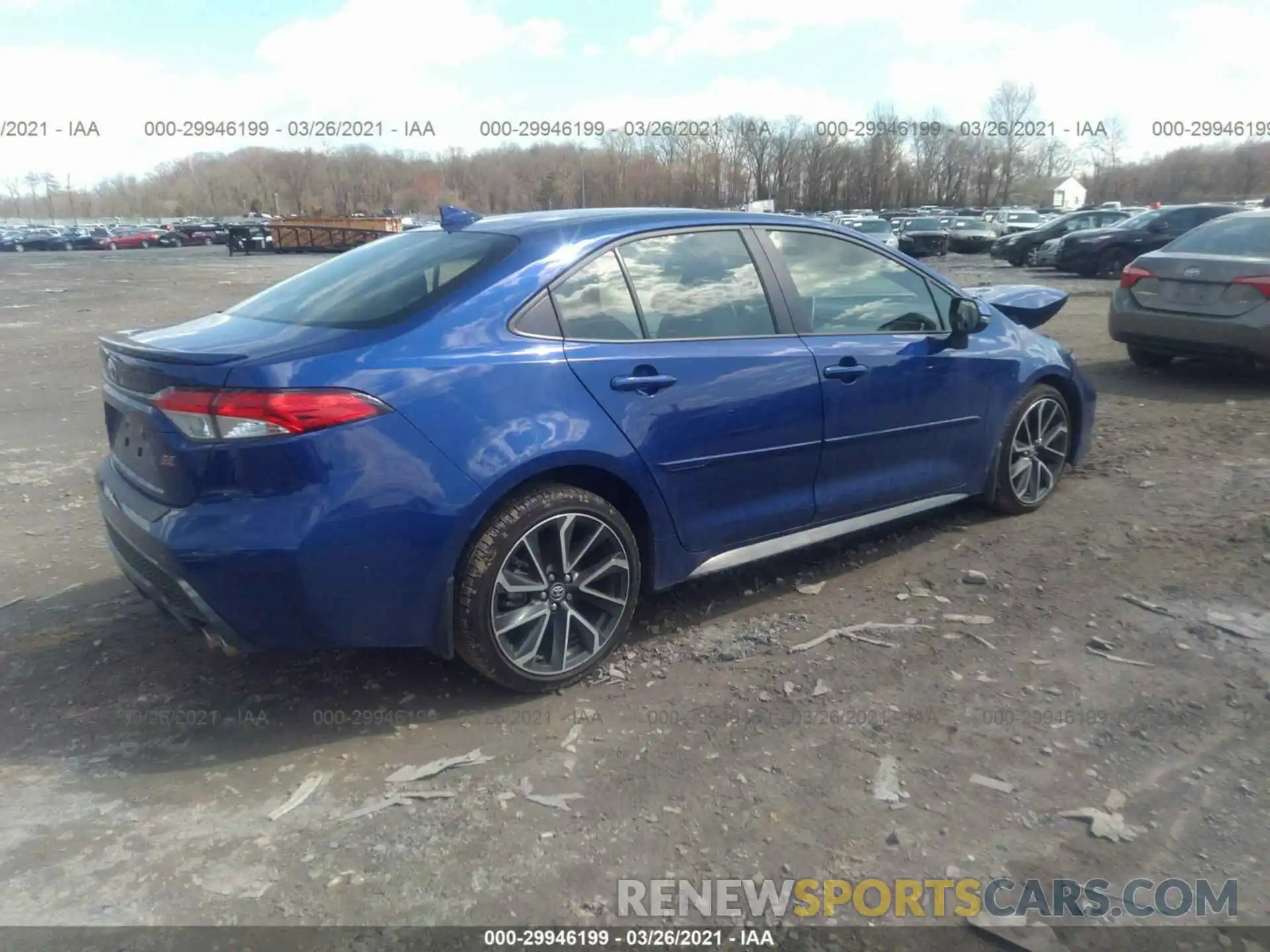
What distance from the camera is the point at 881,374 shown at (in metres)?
4.23

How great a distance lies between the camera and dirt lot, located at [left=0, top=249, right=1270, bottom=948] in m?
2.56

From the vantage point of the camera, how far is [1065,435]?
532 centimetres

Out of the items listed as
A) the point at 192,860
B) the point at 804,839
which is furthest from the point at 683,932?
the point at 192,860

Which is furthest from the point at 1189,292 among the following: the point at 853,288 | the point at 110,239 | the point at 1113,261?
the point at 110,239

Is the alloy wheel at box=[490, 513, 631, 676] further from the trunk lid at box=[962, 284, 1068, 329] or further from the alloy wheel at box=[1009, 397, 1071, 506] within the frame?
the trunk lid at box=[962, 284, 1068, 329]

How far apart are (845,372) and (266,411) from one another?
2.32 metres

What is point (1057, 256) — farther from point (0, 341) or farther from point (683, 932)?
point (683, 932)

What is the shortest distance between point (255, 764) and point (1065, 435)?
4338 mm

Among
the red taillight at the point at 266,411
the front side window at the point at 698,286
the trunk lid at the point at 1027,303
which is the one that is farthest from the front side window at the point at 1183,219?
the red taillight at the point at 266,411

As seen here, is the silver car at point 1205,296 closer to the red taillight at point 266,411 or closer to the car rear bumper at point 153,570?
the red taillight at point 266,411

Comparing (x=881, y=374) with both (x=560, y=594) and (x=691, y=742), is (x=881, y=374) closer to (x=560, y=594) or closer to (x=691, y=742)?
(x=560, y=594)

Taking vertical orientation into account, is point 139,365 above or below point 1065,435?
above

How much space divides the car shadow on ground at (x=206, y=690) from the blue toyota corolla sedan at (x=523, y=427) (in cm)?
30

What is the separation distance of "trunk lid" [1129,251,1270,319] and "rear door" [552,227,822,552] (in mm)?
5416
